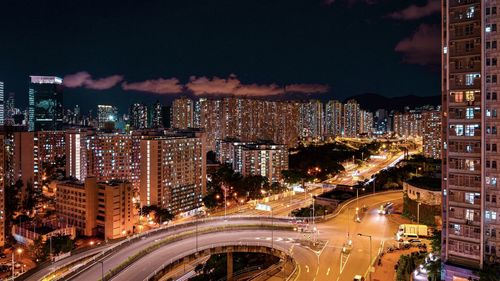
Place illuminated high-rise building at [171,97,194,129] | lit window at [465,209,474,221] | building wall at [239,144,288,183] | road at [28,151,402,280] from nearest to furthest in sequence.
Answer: lit window at [465,209,474,221], road at [28,151,402,280], building wall at [239,144,288,183], illuminated high-rise building at [171,97,194,129]

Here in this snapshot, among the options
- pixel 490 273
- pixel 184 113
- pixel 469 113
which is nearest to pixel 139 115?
pixel 184 113

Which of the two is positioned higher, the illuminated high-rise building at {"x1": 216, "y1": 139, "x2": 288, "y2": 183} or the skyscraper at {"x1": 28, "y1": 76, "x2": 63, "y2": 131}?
the skyscraper at {"x1": 28, "y1": 76, "x2": 63, "y2": 131}

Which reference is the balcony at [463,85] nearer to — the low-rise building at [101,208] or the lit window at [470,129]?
the lit window at [470,129]

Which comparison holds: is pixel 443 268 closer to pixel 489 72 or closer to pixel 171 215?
pixel 489 72

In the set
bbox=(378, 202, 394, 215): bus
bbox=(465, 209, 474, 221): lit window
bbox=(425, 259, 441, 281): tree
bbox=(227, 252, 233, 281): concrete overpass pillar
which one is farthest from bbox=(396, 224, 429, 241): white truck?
bbox=(227, 252, 233, 281): concrete overpass pillar

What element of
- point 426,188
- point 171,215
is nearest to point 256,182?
point 171,215

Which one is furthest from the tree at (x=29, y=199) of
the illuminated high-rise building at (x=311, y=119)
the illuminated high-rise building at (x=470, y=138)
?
the illuminated high-rise building at (x=311, y=119)

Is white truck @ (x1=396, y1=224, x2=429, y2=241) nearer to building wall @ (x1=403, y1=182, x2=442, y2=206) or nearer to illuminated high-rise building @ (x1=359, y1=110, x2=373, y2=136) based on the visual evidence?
building wall @ (x1=403, y1=182, x2=442, y2=206)
